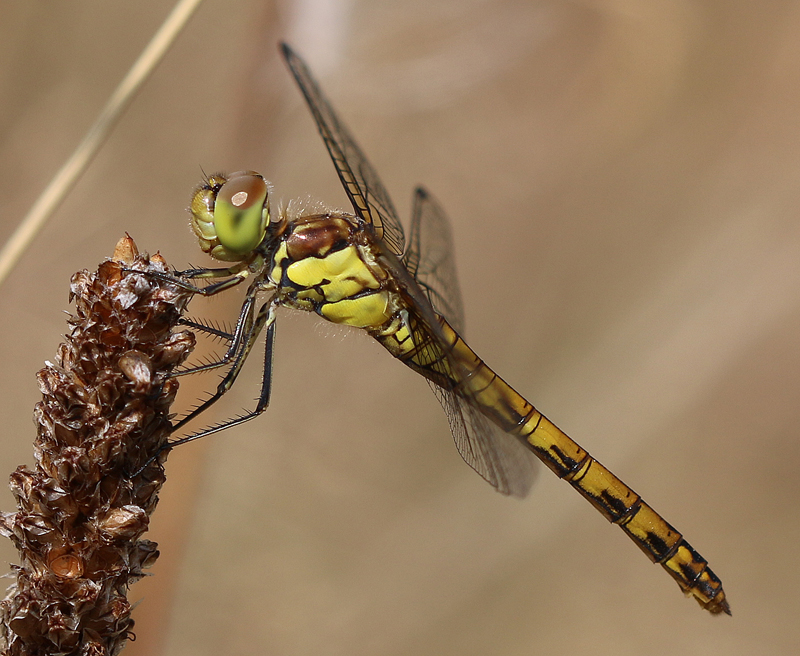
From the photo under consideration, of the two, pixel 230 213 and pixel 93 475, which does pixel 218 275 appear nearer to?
pixel 230 213

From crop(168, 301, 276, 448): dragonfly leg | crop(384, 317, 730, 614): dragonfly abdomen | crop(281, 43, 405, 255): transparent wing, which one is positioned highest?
crop(281, 43, 405, 255): transparent wing

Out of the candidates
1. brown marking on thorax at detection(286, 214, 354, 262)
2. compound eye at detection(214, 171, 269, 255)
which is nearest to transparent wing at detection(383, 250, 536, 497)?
brown marking on thorax at detection(286, 214, 354, 262)

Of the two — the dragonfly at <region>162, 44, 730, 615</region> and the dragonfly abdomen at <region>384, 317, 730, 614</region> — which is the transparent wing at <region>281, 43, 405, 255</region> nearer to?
the dragonfly at <region>162, 44, 730, 615</region>

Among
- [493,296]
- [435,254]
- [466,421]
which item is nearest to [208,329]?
[466,421]

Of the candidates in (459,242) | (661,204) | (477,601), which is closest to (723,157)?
(661,204)

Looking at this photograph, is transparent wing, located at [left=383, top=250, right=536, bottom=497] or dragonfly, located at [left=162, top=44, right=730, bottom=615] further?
transparent wing, located at [left=383, top=250, right=536, bottom=497]

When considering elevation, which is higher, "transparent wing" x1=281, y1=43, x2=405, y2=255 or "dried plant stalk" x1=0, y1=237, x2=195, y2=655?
"transparent wing" x1=281, y1=43, x2=405, y2=255

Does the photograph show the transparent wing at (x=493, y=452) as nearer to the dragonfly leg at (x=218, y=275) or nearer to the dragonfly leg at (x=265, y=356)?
the dragonfly leg at (x=265, y=356)
